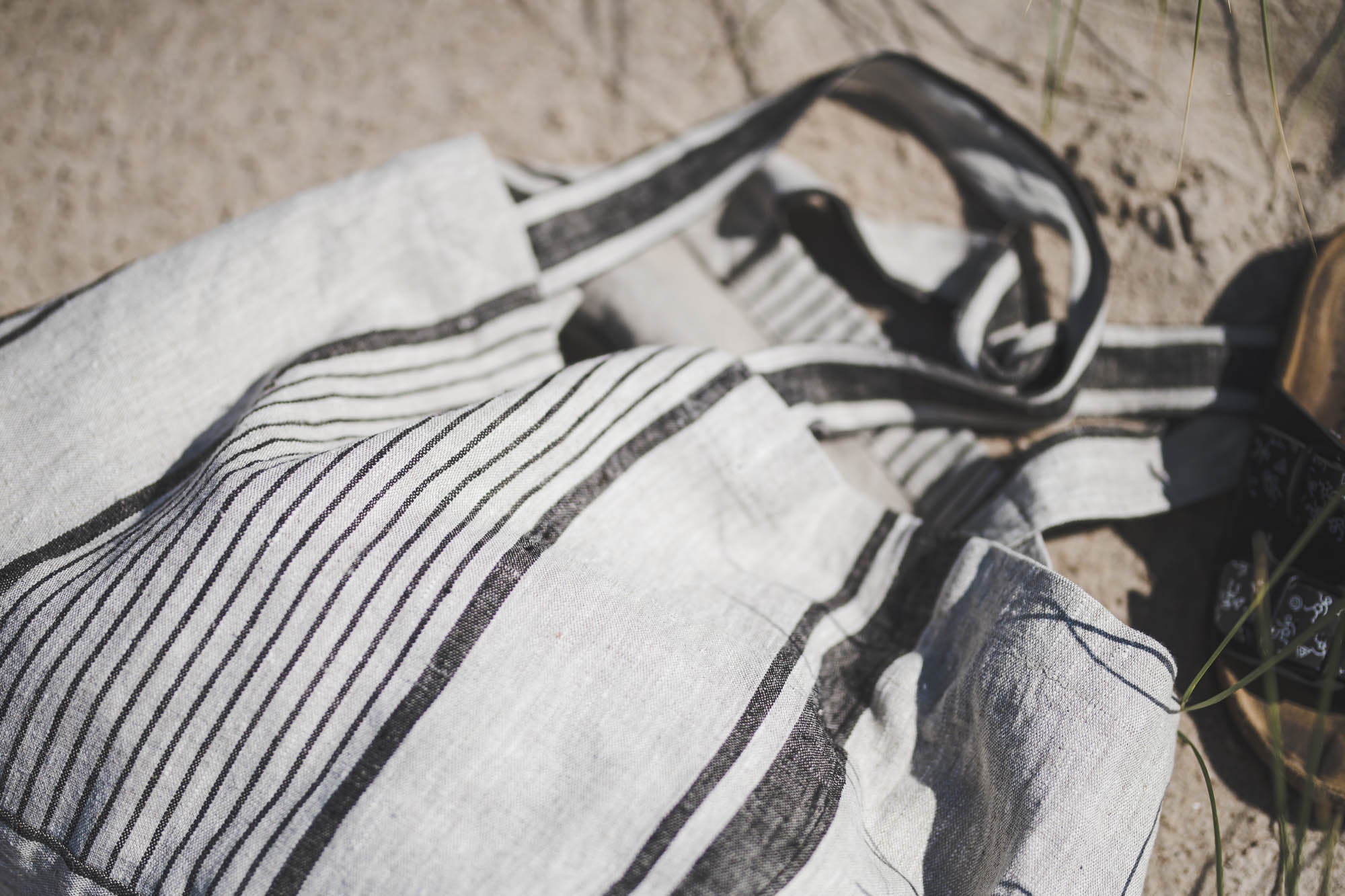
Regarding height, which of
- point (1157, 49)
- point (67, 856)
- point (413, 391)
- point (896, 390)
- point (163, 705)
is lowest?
point (67, 856)

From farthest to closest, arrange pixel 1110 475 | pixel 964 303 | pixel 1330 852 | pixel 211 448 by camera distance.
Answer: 1. pixel 964 303
2. pixel 1110 475
3. pixel 211 448
4. pixel 1330 852

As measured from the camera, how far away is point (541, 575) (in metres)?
0.68

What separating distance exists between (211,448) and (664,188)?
0.62 metres

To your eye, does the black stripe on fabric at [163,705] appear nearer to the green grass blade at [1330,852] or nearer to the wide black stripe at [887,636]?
the wide black stripe at [887,636]

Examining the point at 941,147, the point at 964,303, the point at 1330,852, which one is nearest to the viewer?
the point at 1330,852

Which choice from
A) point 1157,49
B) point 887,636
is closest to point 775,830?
point 887,636

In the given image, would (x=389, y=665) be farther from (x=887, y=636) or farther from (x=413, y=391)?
(x=887, y=636)

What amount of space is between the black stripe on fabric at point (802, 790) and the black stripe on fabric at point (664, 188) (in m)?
0.58

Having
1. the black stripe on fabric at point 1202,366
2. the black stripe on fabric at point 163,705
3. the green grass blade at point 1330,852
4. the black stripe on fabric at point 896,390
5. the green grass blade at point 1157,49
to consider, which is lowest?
the black stripe on fabric at point 163,705

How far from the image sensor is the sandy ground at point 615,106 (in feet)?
3.49

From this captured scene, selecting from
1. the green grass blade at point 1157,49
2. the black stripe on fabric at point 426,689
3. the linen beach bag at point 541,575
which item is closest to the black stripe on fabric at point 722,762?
the linen beach bag at point 541,575

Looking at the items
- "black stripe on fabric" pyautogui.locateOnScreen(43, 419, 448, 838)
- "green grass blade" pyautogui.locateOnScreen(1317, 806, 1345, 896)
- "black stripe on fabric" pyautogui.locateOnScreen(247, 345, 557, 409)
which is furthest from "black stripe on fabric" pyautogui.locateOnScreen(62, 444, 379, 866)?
"green grass blade" pyautogui.locateOnScreen(1317, 806, 1345, 896)

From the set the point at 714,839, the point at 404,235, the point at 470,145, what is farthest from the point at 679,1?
the point at 714,839

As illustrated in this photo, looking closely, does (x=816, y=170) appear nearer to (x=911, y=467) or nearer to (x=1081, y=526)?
(x=911, y=467)
